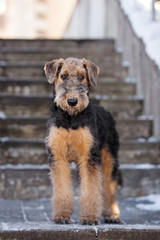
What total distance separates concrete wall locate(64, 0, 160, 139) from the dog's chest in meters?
2.55

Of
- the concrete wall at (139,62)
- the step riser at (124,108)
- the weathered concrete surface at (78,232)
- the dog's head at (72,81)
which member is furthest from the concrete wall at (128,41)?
the weathered concrete surface at (78,232)

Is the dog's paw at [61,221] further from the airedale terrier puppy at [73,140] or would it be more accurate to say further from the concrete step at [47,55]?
the concrete step at [47,55]

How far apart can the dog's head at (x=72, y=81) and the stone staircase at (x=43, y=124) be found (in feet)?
3.49

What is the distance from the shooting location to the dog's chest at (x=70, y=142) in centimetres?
359

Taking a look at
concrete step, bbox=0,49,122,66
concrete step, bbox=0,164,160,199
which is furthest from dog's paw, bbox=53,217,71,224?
concrete step, bbox=0,49,122,66

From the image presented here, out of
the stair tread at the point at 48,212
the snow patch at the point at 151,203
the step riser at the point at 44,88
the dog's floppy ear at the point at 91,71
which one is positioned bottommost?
the snow patch at the point at 151,203

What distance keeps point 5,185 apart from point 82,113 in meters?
1.83

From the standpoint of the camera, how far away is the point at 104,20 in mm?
10109

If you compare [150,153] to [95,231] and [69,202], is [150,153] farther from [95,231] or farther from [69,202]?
[95,231]

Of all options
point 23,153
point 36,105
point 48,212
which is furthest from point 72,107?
point 36,105

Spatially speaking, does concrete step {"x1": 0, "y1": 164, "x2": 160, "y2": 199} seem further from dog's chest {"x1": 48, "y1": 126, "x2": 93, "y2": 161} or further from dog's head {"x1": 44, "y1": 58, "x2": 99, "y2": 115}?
dog's head {"x1": 44, "y1": 58, "x2": 99, "y2": 115}

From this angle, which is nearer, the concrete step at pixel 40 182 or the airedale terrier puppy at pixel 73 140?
the airedale terrier puppy at pixel 73 140

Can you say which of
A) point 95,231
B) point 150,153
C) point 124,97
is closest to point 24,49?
point 124,97

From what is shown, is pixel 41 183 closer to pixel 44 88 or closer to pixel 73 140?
pixel 73 140
